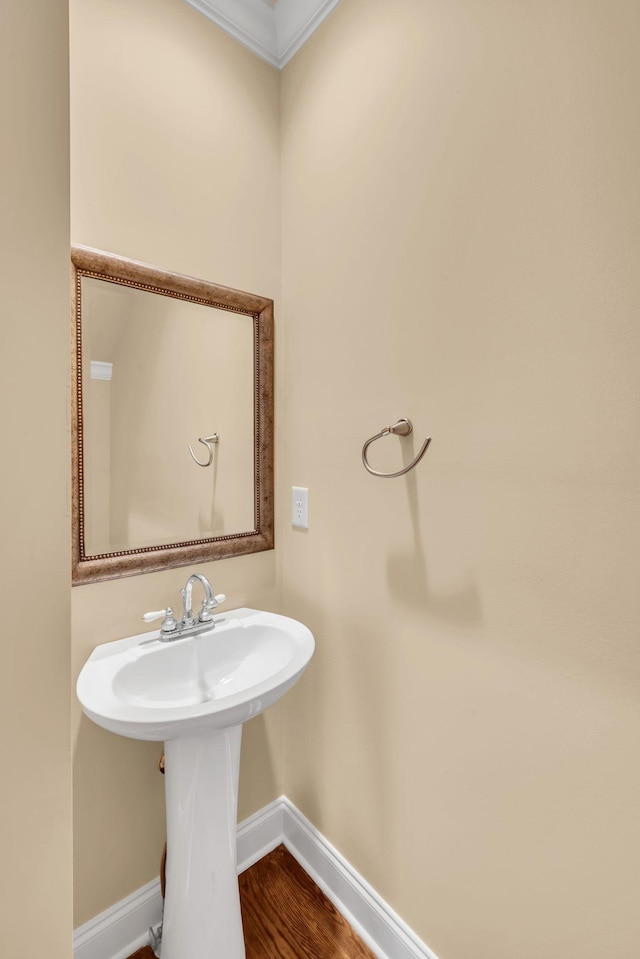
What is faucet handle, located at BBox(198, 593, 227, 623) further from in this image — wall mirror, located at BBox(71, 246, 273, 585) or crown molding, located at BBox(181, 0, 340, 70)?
crown molding, located at BBox(181, 0, 340, 70)

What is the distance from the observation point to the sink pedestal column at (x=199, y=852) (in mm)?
997

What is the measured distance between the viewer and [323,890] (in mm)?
1273

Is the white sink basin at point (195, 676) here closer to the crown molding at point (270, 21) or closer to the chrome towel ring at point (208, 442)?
the chrome towel ring at point (208, 442)

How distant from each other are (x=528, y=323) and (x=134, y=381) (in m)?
0.93

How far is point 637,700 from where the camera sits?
702 millimetres

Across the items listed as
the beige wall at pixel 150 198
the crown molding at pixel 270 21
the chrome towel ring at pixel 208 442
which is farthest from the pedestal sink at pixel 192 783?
the crown molding at pixel 270 21

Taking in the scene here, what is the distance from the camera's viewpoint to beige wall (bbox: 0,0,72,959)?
337 mm

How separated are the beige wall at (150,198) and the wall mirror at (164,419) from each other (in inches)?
2.4

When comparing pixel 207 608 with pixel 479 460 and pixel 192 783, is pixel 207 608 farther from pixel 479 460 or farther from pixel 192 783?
pixel 479 460

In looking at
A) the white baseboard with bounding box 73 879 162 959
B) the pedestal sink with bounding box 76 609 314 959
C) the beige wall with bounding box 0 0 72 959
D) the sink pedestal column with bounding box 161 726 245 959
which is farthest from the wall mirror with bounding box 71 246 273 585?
the white baseboard with bounding box 73 879 162 959

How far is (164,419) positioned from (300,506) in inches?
18.5

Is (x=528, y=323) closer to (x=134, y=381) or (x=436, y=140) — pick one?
(x=436, y=140)

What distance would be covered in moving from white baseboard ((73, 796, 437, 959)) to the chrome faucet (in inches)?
27.2

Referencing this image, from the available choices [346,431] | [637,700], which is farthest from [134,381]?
[637,700]
